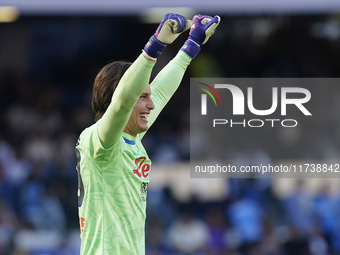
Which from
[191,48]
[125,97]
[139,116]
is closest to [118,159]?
[139,116]

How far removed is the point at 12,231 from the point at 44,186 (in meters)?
0.84

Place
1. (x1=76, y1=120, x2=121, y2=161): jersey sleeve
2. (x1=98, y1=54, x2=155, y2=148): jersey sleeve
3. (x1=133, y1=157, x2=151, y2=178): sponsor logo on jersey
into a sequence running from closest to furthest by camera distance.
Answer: (x1=98, y1=54, x2=155, y2=148): jersey sleeve
(x1=76, y1=120, x2=121, y2=161): jersey sleeve
(x1=133, y1=157, x2=151, y2=178): sponsor logo on jersey

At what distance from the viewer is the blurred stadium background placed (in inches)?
288

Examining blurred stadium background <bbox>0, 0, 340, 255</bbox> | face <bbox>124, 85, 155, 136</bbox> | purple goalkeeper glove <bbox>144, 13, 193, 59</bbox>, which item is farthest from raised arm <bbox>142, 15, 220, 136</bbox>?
blurred stadium background <bbox>0, 0, 340, 255</bbox>

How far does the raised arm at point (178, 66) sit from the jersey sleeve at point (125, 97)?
0.81 metres

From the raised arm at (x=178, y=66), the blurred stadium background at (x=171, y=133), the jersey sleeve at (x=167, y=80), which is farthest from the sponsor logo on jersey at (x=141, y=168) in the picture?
the blurred stadium background at (x=171, y=133)

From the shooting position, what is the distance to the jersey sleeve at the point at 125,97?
2088 mm

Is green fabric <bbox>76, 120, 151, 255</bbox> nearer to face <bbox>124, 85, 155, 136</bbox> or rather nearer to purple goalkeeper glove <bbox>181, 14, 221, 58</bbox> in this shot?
face <bbox>124, 85, 155, 136</bbox>

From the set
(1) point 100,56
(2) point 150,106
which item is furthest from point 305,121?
(2) point 150,106

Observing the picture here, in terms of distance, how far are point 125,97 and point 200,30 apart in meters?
1.06

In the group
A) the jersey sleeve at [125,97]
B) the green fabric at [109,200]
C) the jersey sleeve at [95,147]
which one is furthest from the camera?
the green fabric at [109,200]

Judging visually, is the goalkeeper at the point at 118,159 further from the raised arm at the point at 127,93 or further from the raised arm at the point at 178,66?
the raised arm at the point at 178,66

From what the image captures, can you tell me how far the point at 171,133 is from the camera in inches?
337

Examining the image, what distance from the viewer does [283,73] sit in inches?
343
